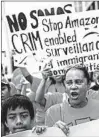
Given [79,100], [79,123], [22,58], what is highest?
[22,58]

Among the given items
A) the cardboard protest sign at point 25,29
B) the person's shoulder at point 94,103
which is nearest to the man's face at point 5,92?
the cardboard protest sign at point 25,29

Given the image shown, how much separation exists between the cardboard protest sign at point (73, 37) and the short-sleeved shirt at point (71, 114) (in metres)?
0.58

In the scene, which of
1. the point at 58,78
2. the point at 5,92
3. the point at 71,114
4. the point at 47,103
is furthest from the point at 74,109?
the point at 5,92

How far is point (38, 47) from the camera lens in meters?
2.73

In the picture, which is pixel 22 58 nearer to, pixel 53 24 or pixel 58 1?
pixel 53 24

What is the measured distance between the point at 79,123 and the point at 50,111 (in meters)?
0.21

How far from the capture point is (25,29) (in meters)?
2.75

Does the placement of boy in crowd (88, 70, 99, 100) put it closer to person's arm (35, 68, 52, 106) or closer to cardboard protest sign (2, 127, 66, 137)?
person's arm (35, 68, 52, 106)

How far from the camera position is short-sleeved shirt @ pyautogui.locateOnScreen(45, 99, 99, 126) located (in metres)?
2.22

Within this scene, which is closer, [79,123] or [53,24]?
[79,123]

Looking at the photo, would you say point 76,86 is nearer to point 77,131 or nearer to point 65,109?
point 65,109

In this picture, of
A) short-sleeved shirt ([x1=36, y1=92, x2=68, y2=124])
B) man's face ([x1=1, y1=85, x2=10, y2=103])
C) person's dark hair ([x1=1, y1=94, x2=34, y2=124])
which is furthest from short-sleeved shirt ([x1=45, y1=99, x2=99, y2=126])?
man's face ([x1=1, y1=85, x2=10, y2=103])

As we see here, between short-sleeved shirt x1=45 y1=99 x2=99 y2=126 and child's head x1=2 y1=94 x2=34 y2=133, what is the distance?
14cm

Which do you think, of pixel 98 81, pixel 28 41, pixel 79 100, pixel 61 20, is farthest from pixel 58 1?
pixel 79 100
